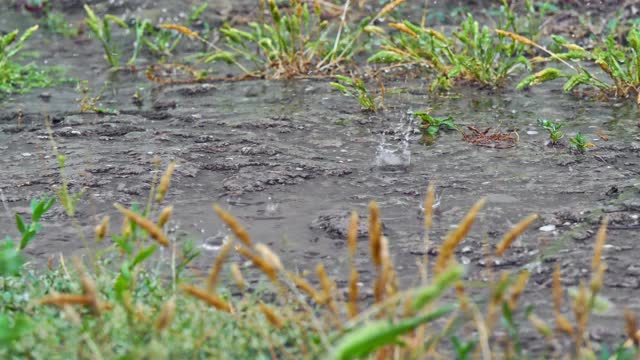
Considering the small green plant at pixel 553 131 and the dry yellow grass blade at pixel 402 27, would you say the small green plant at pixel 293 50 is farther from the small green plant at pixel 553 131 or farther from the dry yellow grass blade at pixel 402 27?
the small green plant at pixel 553 131

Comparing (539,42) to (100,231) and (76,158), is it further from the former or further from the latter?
(100,231)

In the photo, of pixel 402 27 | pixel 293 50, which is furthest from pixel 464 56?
pixel 293 50

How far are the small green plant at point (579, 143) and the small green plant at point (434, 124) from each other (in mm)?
568

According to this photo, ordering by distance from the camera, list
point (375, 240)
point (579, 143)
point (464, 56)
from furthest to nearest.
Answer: point (464, 56) → point (579, 143) → point (375, 240)

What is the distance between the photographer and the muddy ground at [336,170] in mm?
3334

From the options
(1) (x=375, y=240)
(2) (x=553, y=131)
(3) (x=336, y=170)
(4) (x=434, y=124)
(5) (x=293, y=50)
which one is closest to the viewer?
(1) (x=375, y=240)

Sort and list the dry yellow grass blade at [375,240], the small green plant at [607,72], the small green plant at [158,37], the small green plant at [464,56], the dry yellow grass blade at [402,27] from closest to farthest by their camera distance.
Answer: the dry yellow grass blade at [375,240]
the small green plant at [607,72]
the dry yellow grass blade at [402,27]
the small green plant at [464,56]
the small green plant at [158,37]

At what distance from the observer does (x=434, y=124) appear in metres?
4.71

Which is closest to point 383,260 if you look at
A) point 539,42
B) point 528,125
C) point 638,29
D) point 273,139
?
point 273,139

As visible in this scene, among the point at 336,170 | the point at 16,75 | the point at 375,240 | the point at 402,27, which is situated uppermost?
the point at 375,240

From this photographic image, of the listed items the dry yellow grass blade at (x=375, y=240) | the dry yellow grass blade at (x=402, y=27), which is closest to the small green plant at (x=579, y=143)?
the dry yellow grass blade at (x=402, y=27)

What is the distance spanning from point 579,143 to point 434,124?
0.72 m

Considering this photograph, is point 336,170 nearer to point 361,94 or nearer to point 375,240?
point 361,94

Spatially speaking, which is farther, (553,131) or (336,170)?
(553,131)
